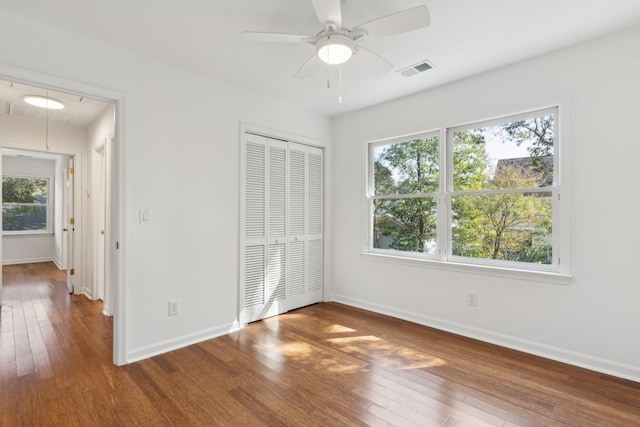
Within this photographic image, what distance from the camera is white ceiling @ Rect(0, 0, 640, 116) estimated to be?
2066 mm

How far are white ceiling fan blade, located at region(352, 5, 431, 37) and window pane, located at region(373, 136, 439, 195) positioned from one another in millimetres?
1872

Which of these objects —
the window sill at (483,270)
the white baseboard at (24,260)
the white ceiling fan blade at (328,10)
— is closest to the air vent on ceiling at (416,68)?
the white ceiling fan blade at (328,10)

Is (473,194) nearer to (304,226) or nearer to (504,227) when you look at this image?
(504,227)

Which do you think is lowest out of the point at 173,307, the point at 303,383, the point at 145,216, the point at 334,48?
the point at 303,383

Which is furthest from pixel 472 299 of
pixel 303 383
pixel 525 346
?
pixel 303 383

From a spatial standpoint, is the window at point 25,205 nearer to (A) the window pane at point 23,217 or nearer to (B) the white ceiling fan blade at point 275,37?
(A) the window pane at point 23,217

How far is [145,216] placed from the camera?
8.98 feet

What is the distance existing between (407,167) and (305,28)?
203 cm

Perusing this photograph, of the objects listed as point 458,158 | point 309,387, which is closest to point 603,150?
point 458,158

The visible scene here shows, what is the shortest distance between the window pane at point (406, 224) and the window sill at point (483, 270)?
160 millimetres

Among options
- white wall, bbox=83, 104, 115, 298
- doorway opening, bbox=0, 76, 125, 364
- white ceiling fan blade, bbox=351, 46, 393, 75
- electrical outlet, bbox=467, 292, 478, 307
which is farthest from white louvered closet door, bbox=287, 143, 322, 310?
white wall, bbox=83, 104, 115, 298

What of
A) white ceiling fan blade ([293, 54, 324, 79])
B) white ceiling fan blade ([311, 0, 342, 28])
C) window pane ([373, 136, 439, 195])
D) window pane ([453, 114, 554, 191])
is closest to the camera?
white ceiling fan blade ([311, 0, 342, 28])

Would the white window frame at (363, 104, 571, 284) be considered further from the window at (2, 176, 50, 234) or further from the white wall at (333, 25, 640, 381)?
the window at (2, 176, 50, 234)

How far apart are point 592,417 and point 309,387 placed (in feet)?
5.76
